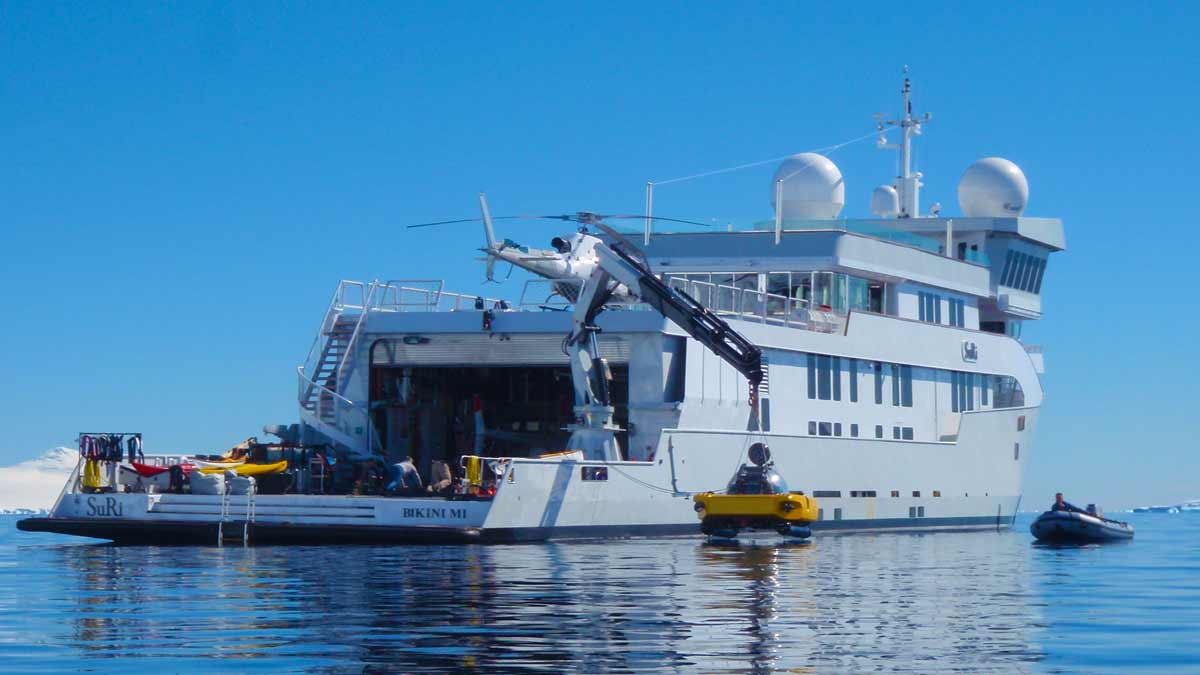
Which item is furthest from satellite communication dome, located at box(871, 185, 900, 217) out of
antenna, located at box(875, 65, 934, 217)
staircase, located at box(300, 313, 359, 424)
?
staircase, located at box(300, 313, 359, 424)

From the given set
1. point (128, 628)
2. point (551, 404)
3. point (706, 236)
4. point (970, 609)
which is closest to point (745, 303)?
point (706, 236)

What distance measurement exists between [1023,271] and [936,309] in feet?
19.3

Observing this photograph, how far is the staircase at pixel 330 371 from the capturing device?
112 feet

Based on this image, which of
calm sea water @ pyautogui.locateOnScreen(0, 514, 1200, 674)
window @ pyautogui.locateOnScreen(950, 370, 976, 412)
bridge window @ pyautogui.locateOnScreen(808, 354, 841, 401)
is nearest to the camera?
calm sea water @ pyautogui.locateOnScreen(0, 514, 1200, 674)

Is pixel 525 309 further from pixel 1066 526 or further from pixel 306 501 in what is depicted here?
pixel 1066 526

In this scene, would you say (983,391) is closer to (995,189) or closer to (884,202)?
(995,189)

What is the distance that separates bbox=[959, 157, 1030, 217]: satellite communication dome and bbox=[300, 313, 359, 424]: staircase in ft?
68.9

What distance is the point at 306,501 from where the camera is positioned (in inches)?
1144

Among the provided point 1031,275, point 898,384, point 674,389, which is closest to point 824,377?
point 898,384

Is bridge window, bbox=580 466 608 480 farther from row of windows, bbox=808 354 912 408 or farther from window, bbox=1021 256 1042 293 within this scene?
window, bbox=1021 256 1042 293

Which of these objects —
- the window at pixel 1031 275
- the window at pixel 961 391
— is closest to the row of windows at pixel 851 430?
the window at pixel 961 391

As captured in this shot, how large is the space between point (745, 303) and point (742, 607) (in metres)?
22.6

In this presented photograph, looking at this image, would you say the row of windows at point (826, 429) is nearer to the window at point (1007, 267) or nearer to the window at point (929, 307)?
the window at point (929, 307)

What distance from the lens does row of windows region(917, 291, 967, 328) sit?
42.5 metres
